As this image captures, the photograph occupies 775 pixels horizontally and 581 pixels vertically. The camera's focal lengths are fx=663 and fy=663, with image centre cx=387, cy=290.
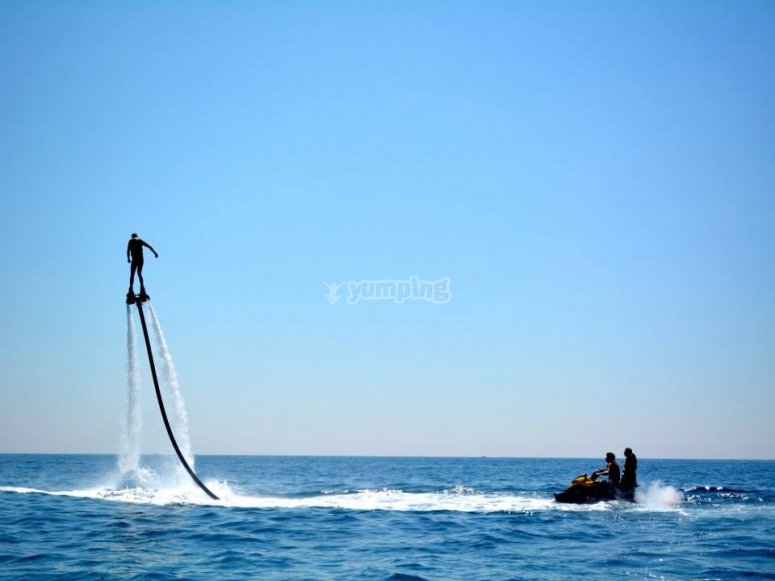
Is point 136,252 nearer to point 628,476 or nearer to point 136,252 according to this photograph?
point 136,252

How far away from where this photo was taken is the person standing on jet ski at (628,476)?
36.4 m

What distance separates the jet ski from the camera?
35.4 metres

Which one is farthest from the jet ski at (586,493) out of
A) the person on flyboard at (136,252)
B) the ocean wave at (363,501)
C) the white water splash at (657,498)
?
the person on flyboard at (136,252)

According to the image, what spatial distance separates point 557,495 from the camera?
36562 millimetres

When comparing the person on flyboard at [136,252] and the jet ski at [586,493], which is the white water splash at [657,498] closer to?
the jet ski at [586,493]

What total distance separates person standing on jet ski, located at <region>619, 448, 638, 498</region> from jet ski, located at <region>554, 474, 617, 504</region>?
767mm

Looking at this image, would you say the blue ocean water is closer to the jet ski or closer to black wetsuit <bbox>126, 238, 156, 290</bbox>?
Result: the jet ski

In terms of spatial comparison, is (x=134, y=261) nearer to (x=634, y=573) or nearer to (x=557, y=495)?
(x=634, y=573)

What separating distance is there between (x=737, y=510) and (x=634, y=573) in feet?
64.8

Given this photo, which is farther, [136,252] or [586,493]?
[586,493]

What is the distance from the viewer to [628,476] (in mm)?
36750

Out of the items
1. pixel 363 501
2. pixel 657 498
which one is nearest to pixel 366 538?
pixel 363 501

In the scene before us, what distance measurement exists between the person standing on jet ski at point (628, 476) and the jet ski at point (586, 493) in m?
0.77

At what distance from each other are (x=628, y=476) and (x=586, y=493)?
3.09 metres
